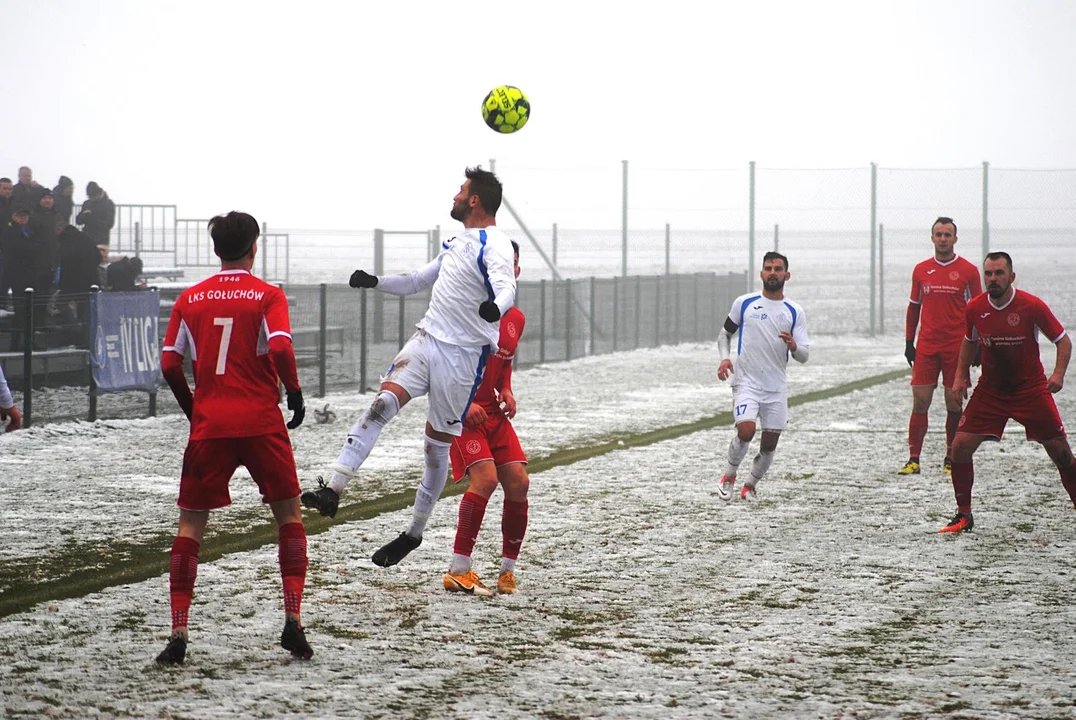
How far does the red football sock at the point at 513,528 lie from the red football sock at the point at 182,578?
1953 mm

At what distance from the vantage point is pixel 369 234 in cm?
3831

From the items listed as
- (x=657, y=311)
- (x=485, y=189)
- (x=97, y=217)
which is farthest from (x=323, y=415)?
(x=657, y=311)

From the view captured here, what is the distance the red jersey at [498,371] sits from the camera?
24.0 ft

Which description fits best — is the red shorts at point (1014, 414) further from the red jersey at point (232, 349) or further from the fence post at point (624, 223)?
the fence post at point (624, 223)

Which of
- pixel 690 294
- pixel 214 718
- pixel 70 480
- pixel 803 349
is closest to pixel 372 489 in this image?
pixel 70 480

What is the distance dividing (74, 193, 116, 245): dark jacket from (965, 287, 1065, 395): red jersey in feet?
48.1

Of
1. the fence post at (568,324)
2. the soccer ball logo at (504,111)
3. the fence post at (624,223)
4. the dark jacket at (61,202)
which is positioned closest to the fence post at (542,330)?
the fence post at (568,324)

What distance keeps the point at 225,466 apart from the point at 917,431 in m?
7.47

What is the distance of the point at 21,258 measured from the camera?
17312mm

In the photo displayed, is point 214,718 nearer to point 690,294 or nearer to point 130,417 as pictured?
point 130,417

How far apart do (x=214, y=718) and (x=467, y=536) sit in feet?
8.10

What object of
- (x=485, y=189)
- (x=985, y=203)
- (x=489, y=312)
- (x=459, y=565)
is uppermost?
(x=985, y=203)

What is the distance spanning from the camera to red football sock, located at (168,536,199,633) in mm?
5664

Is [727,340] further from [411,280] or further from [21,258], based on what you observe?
[21,258]
